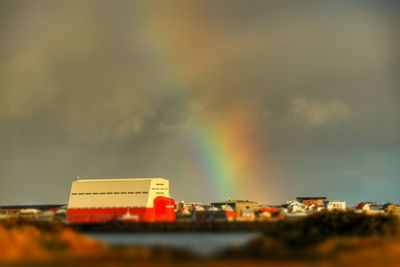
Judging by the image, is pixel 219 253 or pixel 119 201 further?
pixel 119 201

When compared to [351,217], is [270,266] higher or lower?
lower

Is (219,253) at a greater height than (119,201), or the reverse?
(119,201)

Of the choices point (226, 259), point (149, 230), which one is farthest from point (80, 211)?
point (226, 259)

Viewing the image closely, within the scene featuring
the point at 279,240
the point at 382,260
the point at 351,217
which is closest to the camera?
the point at 382,260

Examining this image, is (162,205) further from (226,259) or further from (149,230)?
(226,259)

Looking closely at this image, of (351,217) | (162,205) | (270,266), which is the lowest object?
(270,266)

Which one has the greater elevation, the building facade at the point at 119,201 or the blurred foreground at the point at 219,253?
the building facade at the point at 119,201

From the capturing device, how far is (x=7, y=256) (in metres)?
47.8

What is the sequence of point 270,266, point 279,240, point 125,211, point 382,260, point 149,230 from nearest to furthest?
point 270,266, point 382,260, point 279,240, point 149,230, point 125,211

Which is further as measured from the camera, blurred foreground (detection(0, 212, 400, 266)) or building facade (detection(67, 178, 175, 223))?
building facade (detection(67, 178, 175, 223))

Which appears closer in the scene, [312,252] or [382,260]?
[382,260]

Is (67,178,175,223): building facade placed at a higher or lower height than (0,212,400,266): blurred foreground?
higher

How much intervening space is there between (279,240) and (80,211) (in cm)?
9566

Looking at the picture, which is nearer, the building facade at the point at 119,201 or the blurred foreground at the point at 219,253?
the blurred foreground at the point at 219,253
